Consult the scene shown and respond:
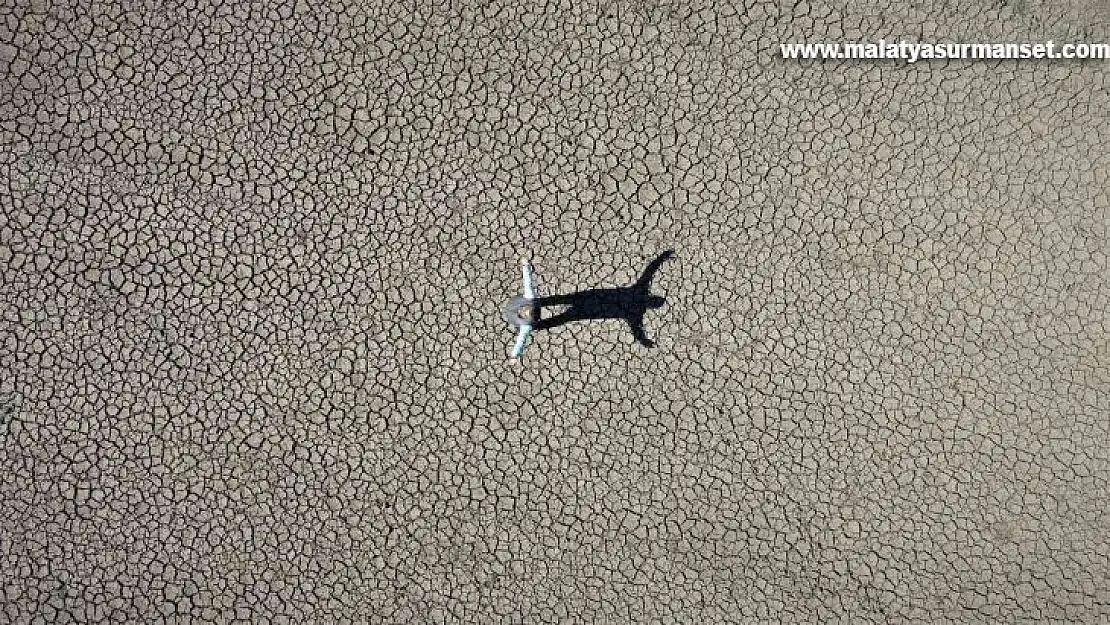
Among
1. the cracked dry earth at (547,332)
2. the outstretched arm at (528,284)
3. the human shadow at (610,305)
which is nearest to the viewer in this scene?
the outstretched arm at (528,284)

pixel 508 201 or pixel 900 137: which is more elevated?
pixel 900 137

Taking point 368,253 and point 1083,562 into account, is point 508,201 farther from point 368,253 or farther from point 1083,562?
point 1083,562

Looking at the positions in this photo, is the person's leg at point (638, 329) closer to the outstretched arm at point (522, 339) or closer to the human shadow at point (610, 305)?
the human shadow at point (610, 305)

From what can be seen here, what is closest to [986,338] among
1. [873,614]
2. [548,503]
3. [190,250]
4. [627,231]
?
[873,614]

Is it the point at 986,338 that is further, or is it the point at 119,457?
the point at 986,338

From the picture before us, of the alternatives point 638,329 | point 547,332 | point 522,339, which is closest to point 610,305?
point 638,329

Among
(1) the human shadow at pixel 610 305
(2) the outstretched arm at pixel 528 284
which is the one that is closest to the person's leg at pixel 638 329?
(1) the human shadow at pixel 610 305

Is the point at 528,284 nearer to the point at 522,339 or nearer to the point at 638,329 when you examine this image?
the point at 522,339

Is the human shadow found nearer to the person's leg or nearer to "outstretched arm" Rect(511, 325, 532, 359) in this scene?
the person's leg
